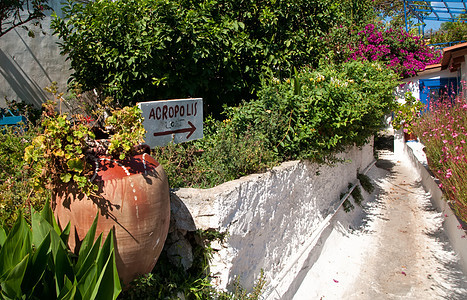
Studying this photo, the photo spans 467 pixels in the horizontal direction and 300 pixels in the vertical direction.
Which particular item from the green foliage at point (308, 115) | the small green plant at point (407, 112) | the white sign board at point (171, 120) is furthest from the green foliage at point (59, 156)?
the small green plant at point (407, 112)

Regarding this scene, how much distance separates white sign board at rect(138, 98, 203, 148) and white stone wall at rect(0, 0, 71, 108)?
4336mm

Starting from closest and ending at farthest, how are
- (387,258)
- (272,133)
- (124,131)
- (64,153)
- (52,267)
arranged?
(52,267) → (64,153) → (124,131) → (272,133) → (387,258)

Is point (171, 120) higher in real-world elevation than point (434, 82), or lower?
lower

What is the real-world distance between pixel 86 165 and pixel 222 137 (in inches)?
90.6

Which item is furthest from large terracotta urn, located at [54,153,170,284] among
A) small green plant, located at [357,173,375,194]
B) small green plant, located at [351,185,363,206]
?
small green plant, located at [357,173,375,194]

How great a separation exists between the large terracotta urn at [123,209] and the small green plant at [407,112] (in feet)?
35.1

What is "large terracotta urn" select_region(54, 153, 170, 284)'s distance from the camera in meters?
2.41

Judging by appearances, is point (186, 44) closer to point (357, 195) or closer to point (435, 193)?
point (357, 195)

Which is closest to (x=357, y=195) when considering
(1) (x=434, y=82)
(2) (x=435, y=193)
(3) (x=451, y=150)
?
(2) (x=435, y=193)

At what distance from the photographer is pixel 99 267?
83.4 inches

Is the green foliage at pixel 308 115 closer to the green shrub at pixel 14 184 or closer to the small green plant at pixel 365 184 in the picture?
the green shrub at pixel 14 184

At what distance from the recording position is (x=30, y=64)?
6.72 m

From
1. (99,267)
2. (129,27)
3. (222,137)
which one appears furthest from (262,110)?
(99,267)

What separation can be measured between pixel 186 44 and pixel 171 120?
2036 millimetres
